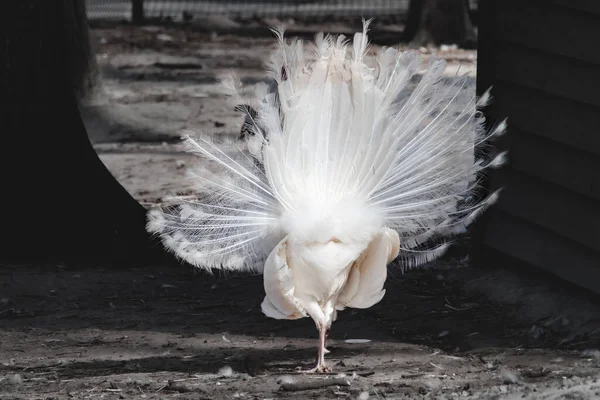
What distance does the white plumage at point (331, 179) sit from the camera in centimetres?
514

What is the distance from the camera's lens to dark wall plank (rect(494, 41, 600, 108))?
5836mm

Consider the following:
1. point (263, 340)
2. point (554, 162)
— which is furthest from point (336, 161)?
point (554, 162)

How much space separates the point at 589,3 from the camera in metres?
5.79

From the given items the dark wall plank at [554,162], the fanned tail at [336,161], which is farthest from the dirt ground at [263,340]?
the dark wall plank at [554,162]

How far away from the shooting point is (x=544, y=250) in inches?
249

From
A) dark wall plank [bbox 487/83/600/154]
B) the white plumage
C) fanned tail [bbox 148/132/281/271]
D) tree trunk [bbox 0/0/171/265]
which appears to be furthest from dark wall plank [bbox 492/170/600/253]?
tree trunk [bbox 0/0/171/265]

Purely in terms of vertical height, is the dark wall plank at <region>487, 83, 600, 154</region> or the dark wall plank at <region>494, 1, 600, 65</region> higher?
the dark wall plank at <region>494, 1, 600, 65</region>

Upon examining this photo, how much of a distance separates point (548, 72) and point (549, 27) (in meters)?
0.25

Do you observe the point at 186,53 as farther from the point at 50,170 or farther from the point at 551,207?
the point at 551,207

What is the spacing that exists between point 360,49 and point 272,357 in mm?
1647

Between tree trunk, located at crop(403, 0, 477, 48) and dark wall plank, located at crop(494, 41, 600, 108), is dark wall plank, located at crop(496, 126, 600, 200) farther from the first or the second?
tree trunk, located at crop(403, 0, 477, 48)

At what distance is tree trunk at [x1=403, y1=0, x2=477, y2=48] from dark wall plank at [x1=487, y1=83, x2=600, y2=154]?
32.1ft

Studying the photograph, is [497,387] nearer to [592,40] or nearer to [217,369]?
[217,369]

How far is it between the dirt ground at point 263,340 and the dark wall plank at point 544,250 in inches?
6.2
